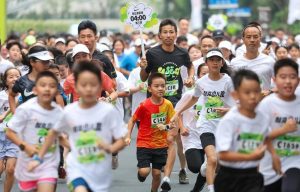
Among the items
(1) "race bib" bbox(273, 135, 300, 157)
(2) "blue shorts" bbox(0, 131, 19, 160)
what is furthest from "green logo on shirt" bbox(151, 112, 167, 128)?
(1) "race bib" bbox(273, 135, 300, 157)

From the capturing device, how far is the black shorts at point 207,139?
14086 millimetres

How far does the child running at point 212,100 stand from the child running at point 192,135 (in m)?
0.31

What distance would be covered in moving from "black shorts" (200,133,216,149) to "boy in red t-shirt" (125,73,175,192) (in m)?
0.52

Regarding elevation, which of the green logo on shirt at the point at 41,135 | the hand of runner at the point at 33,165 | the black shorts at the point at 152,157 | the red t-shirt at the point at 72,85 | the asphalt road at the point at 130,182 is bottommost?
the asphalt road at the point at 130,182

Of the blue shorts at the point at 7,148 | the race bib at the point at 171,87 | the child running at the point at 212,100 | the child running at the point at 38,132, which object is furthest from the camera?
the race bib at the point at 171,87

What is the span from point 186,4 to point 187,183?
264 ft

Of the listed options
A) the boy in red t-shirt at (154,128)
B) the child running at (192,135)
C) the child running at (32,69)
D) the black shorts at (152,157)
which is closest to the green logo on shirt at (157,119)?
the boy in red t-shirt at (154,128)

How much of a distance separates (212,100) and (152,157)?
50.8 inches

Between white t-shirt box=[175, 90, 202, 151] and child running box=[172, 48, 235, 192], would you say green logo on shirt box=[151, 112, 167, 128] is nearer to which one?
white t-shirt box=[175, 90, 202, 151]

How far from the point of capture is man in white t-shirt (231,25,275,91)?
14.1 m

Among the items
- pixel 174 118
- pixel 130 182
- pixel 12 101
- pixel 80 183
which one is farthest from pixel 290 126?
pixel 130 182

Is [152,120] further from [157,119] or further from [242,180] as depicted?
[242,180]

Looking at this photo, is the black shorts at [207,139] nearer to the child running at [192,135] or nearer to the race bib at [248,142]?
the child running at [192,135]

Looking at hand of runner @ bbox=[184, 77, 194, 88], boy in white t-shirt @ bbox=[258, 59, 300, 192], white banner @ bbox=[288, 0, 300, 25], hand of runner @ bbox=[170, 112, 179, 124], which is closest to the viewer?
boy in white t-shirt @ bbox=[258, 59, 300, 192]
